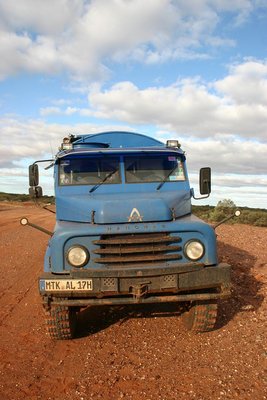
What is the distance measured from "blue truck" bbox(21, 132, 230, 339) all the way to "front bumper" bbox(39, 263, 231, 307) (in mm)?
11

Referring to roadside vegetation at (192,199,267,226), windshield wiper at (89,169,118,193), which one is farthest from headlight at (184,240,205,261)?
roadside vegetation at (192,199,267,226)

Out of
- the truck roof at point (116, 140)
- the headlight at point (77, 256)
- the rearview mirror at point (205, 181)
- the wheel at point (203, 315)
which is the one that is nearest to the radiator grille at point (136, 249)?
the headlight at point (77, 256)

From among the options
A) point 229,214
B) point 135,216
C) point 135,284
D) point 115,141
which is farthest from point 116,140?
point 229,214

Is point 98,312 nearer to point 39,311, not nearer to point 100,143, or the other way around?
point 39,311

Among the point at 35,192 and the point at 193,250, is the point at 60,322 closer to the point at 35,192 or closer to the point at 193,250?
the point at 193,250

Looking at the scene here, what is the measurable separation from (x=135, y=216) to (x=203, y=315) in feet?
5.10

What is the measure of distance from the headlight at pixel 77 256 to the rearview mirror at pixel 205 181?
2.55 m

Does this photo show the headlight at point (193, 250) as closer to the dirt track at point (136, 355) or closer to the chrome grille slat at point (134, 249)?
the chrome grille slat at point (134, 249)

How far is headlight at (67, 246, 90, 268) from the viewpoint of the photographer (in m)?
4.67

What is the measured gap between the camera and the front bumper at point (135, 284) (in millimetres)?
4551

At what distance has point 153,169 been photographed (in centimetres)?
616

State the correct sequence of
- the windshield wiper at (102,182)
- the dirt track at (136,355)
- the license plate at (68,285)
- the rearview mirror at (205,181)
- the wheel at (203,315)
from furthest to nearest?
the rearview mirror at (205,181) → the windshield wiper at (102,182) → the wheel at (203,315) → the license plate at (68,285) → the dirt track at (136,355)

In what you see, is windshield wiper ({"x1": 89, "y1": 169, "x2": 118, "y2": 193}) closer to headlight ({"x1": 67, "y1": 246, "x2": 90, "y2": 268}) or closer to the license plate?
headlight ({"x1": 67, "y1": 246, "x2": 90, "y2": 268})

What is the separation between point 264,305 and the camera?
6.39 m
